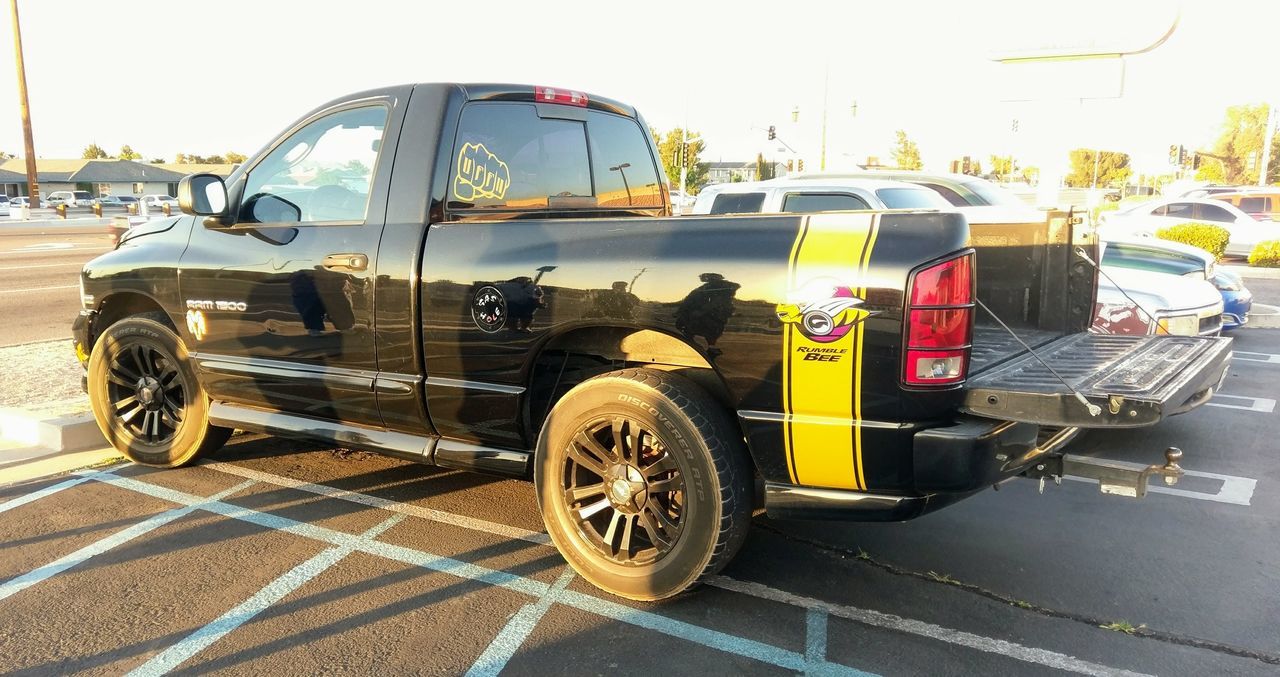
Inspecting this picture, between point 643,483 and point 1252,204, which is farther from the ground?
point 1252,204

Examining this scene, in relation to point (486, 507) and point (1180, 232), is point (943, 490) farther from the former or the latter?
point (1180, 232)

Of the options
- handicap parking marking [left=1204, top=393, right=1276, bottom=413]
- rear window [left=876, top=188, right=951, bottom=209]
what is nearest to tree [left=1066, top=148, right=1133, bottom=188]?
rear window [left=876, top=188, right=951, bottom=209]

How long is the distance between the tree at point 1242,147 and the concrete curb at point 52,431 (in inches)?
2692

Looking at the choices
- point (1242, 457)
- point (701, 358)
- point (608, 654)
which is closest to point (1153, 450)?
point (1242, 457)

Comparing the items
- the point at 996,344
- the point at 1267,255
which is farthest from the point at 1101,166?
the point at 996,344

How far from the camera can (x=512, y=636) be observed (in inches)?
122

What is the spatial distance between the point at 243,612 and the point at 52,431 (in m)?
2.83

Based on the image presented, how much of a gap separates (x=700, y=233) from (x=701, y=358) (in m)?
0.47

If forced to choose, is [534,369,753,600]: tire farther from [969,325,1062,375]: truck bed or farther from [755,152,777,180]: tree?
[755,152,777,180]: tree

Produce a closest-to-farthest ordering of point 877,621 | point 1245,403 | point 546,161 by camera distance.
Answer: point 877,621
point 546,161
point 1245,403

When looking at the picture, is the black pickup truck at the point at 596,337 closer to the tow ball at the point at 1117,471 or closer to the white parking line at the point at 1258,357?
the tow ball at the point at 1117,471

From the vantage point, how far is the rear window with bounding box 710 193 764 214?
9516 millimetres

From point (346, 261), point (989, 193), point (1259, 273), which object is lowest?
point (1259, 273)

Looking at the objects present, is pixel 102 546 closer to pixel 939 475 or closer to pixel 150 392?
pixel 150 392
